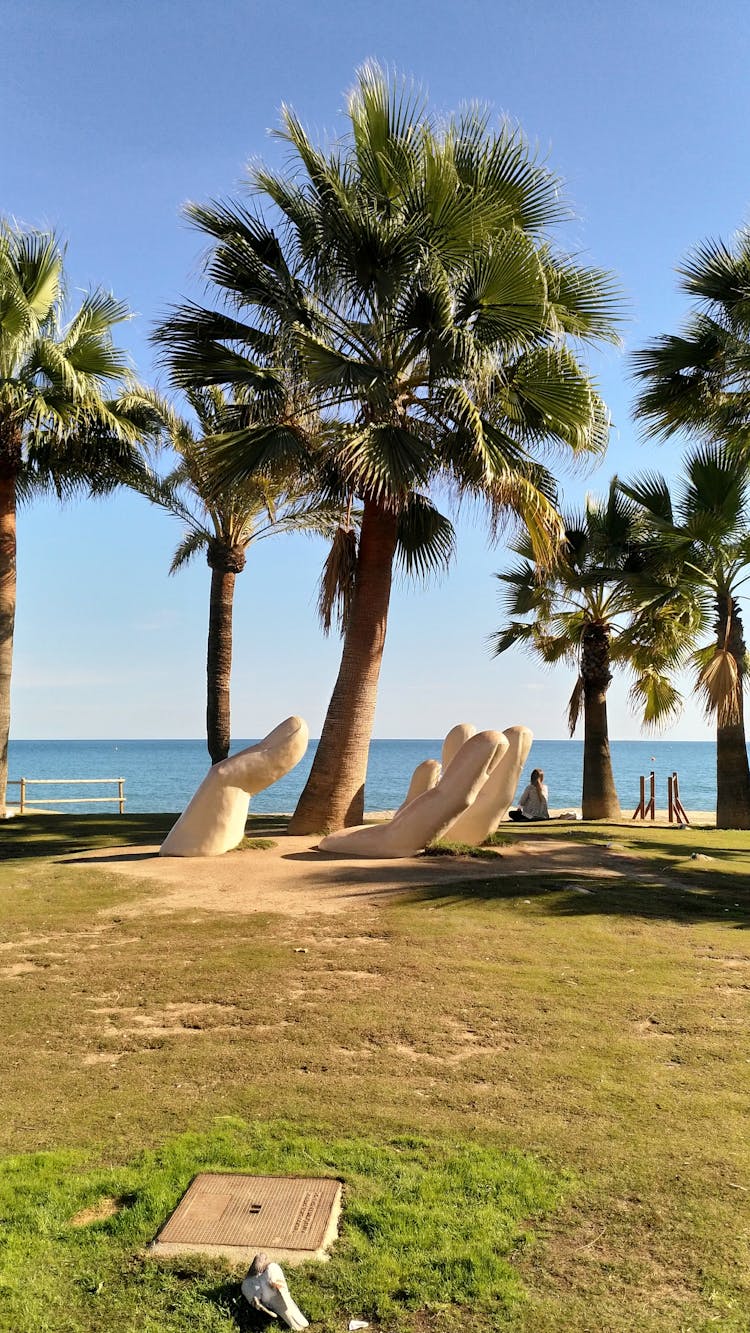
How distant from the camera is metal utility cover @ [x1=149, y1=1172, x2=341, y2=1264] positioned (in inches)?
123

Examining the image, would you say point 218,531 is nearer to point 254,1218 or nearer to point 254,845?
point 254,845

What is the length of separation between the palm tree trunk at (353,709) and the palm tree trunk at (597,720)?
8.05m

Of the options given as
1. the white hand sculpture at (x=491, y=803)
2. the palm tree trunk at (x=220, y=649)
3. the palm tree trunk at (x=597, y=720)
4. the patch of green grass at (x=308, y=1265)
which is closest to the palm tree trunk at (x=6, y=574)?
the palm tree trunk at (x=220, y=649)

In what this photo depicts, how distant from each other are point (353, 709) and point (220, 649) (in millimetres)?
7874

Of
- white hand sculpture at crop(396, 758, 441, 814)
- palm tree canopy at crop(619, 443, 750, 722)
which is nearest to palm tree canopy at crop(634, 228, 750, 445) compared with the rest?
palm tree canopy at crop(619, 443, 750, 722)

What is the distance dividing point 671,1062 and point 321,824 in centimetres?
895

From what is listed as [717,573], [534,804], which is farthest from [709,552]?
[534,804]

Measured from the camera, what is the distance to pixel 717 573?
17312 millimetres

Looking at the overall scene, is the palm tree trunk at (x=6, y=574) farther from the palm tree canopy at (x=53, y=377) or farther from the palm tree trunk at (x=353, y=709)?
the palm tree trunk at (x=353, y=709)

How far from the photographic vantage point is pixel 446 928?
307 inches

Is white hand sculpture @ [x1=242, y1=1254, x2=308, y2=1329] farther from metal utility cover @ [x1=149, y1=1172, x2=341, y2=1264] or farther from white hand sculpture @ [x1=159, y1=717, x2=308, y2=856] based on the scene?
white hand sculpture @ [x1=159, y1=717, x2=308, y2=856]

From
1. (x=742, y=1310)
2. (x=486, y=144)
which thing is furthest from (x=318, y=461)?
(x=742, y=1310)

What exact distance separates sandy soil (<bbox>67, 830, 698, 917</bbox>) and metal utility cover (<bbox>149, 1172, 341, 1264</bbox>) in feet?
16.3

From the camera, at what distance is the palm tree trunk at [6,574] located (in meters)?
17.1
